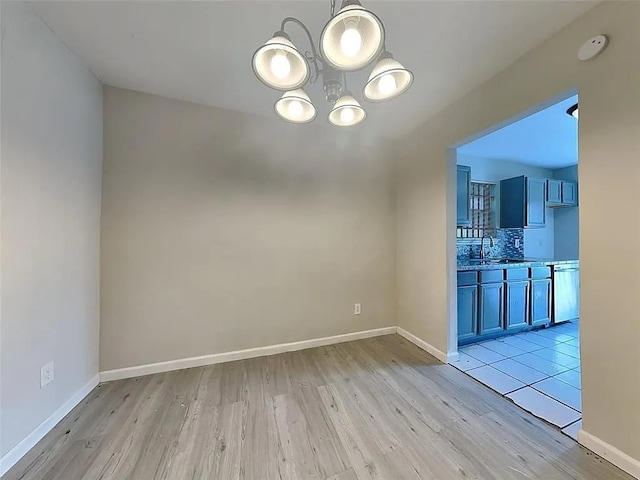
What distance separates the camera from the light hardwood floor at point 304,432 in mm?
1312

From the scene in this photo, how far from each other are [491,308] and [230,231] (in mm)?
2915

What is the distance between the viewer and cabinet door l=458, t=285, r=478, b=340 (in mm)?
2729

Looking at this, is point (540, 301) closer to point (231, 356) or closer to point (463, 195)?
point (463, 195)

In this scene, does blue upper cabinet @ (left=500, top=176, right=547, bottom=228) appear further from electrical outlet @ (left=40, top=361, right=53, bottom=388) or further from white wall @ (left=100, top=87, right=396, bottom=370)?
electrical outlet @ (left=40, top=361, right=53, bottom=388)

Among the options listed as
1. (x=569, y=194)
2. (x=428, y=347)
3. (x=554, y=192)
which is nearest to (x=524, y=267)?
(x=428, y=347)

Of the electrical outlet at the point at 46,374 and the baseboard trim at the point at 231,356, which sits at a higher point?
the electrical outlet at the point at 46,374

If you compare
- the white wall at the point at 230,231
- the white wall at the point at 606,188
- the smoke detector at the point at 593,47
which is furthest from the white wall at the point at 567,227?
the smoke detector at the point at 593,47

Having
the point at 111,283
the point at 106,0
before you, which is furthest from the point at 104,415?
the point at 106,0

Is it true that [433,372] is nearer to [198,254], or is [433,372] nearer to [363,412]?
[363,412]

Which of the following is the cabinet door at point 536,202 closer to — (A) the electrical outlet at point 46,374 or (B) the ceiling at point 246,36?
(B) the ceiling at point 246,36

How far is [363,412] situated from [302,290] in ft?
4.14

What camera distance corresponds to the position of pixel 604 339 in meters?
1.37

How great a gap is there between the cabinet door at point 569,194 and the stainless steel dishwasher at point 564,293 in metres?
1.35

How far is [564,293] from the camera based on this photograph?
336 centimetres
